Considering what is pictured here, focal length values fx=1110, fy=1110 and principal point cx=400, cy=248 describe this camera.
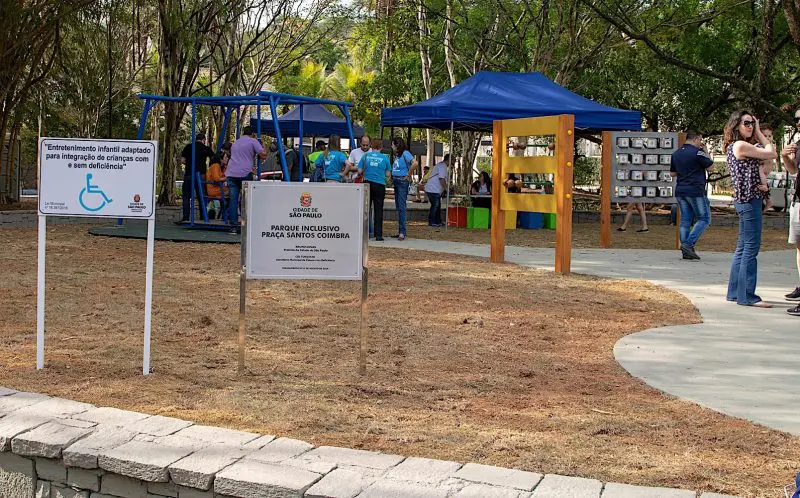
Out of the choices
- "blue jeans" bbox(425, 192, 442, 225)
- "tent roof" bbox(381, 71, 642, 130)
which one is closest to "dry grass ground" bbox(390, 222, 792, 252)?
"blue jeans" bbox(425, 192, 442, 225)

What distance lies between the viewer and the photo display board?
55.1ft

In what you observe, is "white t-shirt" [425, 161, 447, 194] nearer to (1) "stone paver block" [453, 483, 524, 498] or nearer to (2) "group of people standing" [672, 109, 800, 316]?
(2) "group of people standing" [672, 109, 800, 316]

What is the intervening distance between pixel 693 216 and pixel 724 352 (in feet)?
23.0

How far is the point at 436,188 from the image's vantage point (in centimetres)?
2159

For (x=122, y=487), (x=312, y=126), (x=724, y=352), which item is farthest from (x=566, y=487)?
(x=312, y=126)

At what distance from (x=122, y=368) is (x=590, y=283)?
6310mm

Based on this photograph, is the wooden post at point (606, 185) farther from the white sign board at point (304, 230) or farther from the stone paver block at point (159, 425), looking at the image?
the stone paver block at point (159, 425)

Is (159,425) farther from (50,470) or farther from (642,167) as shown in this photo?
(642,167)

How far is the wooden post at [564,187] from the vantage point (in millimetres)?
12305

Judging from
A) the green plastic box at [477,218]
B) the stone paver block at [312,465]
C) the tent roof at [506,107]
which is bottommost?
the stone paver block at [312,465]

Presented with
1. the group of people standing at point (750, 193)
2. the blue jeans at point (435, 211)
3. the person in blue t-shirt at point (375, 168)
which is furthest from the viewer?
the blue jeans at point (435, 211)

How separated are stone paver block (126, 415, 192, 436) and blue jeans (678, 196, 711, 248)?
10.3 m

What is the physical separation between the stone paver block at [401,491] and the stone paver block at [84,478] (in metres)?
1.20

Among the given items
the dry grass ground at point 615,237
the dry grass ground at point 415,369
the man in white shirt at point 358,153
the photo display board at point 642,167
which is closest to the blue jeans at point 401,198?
the dry grass ground at point 615,237
